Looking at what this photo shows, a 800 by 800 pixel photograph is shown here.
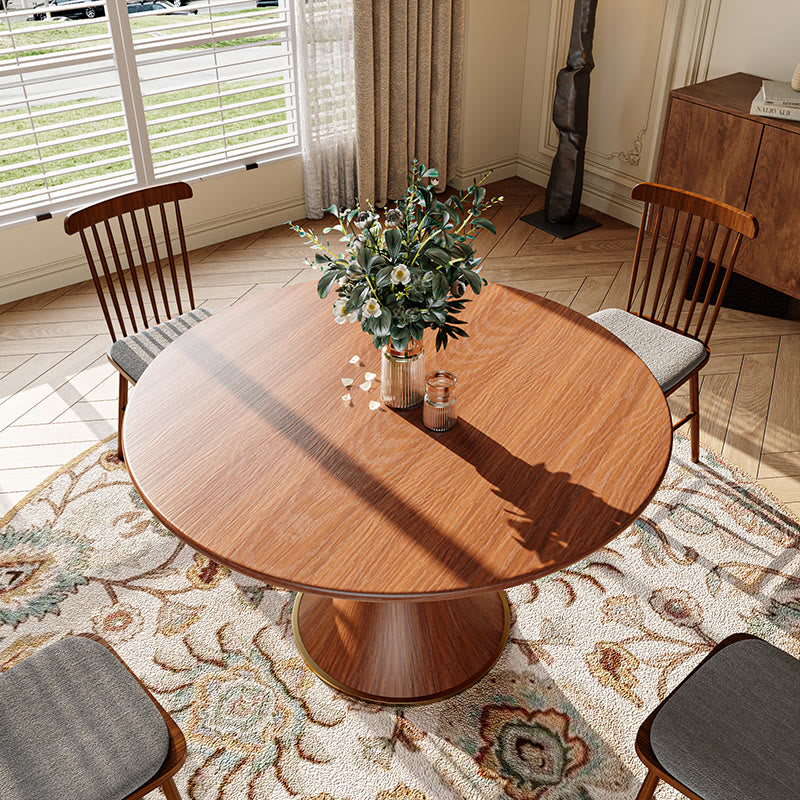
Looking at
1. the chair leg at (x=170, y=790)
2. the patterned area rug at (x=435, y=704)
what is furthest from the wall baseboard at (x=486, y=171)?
the chair leg at (x=170, y=790)

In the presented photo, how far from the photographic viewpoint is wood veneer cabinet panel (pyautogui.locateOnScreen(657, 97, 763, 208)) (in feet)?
10.0

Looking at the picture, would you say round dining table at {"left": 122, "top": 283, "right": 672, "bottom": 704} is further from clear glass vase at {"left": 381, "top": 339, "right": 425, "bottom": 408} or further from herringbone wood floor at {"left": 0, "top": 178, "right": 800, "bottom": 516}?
herringbone wood floor at {"left": 0, "top": 178, "right": 800, "bottom": 516}

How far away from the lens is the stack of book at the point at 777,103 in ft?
9.53

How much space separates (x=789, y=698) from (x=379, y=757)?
887 millimetres

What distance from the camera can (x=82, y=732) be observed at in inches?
55.2

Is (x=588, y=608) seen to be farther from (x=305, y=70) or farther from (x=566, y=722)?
(x=305, y=70)

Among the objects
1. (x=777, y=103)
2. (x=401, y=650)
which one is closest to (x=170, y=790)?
(x=401, y=650)

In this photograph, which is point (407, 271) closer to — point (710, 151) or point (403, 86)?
point (710, 151)

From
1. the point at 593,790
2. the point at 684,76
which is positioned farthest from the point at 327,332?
the point at 684,76

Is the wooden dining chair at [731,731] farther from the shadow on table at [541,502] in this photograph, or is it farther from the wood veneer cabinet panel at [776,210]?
the wood veneer cabinet panel at [776,210]

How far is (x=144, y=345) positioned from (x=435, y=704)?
4.36 feet

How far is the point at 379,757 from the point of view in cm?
183

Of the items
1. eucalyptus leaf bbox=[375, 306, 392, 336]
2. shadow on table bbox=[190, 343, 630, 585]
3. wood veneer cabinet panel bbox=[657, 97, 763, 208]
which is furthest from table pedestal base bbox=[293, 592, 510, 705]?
wood veneer cabinet panel bbox=[657, 97, 763, 208]

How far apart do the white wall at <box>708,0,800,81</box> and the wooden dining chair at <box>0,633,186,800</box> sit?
10.9 feet
